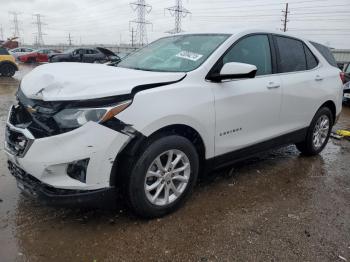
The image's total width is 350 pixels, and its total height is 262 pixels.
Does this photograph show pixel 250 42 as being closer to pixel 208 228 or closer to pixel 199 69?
pixel 199 69

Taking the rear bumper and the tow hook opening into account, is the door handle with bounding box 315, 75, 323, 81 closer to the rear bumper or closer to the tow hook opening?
the rear bumper

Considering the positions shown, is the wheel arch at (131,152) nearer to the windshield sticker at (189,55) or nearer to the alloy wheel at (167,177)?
the alloy wheel at (167,177)

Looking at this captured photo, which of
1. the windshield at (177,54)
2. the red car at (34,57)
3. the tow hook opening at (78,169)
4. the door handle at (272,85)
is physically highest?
the windshield at (177,54)

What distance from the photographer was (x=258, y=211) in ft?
11.1

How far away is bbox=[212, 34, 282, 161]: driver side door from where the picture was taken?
341 cm

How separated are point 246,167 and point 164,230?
1955 mm

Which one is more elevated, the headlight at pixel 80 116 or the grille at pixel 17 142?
the headlight at pixel 80 116

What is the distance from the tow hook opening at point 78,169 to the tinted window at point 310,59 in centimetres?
346

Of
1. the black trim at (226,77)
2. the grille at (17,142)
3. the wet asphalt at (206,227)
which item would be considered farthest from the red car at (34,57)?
the black trim at (226,77)

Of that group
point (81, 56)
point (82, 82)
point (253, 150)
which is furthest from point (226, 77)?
point (81, 56)

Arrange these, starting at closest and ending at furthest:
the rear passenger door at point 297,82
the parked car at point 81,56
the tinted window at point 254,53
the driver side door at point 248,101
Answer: the driver side door at point 248,101 < the tinted window at point 254,53 < the rear passenger door at point 297,82 < the parked car at point 81,56

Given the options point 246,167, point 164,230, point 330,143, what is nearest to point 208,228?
point 164,230

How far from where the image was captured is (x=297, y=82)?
4.34 m

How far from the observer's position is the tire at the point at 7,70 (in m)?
17.0
